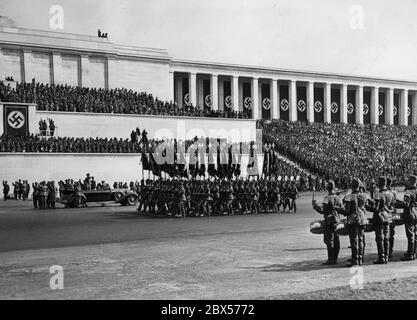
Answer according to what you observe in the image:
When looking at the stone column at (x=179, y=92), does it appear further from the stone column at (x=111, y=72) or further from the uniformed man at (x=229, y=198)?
the uniformed man at (x=229, y=198)

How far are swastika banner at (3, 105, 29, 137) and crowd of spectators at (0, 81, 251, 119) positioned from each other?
2.68 feet

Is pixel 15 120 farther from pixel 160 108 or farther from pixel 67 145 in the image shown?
pixel 160 108

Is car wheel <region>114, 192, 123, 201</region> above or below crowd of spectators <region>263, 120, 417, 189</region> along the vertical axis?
below

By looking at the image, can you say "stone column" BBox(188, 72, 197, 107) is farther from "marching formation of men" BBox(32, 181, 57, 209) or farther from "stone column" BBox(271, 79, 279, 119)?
"marching formation of men" BBox(32, 181, 57, 209)

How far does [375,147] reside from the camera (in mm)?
51438

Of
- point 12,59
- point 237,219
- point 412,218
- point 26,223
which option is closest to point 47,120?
point 12,59

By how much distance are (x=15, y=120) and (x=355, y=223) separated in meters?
29.1

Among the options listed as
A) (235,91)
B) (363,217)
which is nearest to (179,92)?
(235,91)

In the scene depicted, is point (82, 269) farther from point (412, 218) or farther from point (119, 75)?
point (119, 75)

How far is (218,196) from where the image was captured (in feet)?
68.6

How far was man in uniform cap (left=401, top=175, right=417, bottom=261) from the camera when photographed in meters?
10.4

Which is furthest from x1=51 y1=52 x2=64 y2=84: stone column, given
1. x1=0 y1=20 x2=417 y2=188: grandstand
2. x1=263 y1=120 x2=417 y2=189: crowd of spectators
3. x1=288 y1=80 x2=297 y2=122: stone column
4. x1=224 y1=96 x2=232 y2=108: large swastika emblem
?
x1=288 y1=80 x2=297 y2=122: stone column

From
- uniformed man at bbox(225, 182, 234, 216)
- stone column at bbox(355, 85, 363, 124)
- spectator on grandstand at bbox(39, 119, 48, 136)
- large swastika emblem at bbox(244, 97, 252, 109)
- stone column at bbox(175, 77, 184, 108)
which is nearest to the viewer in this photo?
uniformed man at bbox(225, 182, 234, 216)

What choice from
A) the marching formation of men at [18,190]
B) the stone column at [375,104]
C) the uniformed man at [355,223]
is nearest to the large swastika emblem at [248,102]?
the stone column at [375,104]
